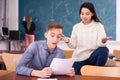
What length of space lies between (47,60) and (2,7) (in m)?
6.05

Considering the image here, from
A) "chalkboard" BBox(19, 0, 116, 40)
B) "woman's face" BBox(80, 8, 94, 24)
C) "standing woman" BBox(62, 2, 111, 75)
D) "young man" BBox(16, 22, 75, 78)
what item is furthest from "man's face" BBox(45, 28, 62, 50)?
Result: "chalkboard" BBox(19, 0, 116, 40)

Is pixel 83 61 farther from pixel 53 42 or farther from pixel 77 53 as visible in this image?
pixel 53 42

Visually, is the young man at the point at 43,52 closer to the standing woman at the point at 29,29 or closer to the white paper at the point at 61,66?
the white paper at the point at 61,66

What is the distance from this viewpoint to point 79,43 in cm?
288

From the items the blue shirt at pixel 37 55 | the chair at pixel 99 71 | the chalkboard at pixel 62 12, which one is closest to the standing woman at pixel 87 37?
the blue shirt at pixel 37 55

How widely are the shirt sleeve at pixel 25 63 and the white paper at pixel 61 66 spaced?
21 cm

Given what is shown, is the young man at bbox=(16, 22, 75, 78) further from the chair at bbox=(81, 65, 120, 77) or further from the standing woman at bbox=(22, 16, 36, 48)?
the standing woman at bbox=(22, 16, 36, 48)

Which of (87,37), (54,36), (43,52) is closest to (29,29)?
(87,37)

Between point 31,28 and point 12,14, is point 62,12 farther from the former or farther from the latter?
point 12,14

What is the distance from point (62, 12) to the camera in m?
7.30

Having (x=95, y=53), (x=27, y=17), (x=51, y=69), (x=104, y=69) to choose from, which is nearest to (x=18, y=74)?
(x=51, y=69)

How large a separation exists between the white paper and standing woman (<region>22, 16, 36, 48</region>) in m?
5.52

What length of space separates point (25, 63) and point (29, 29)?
5.38 m

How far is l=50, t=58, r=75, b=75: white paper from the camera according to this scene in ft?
6.27
